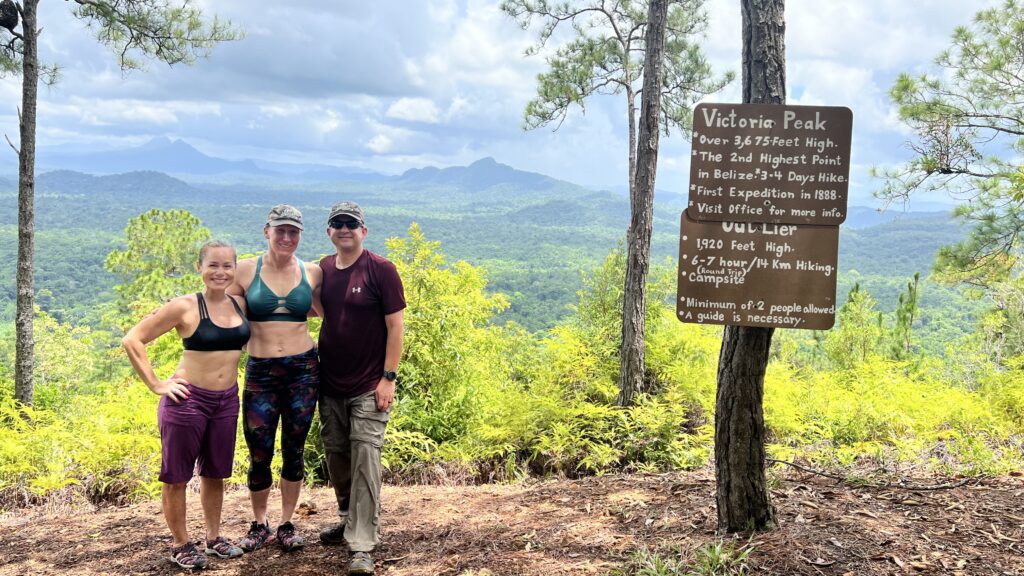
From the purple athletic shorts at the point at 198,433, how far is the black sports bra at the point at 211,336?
0.69ft

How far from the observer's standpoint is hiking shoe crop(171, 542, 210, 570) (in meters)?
3.22

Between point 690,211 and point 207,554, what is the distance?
10.0 ft

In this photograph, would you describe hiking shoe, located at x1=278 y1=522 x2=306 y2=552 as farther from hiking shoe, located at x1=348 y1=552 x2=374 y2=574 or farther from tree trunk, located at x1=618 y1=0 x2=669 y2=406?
tree trunk, located at x1=618 y1=0 x2=669 y2=406

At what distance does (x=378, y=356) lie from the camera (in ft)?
11.3

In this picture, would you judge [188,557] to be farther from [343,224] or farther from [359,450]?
[343,224]

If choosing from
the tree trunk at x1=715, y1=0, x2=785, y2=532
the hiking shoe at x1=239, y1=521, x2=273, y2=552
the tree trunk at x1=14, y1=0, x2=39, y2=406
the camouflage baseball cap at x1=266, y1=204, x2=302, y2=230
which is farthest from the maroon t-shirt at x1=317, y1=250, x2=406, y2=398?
the tree trunk at x1=14, y1=0, x2=39, y2=406

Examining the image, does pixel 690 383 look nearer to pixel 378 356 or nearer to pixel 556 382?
pixel 556 382

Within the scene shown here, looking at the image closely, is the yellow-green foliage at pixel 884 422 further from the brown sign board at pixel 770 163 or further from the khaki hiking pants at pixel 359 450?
the khaki hiking pants at pixel 359 450

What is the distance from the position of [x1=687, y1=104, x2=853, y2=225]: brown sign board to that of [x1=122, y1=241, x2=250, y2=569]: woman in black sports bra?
7.71 ft

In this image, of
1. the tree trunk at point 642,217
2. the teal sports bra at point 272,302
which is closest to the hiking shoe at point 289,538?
the teal sports bra at point 272,302

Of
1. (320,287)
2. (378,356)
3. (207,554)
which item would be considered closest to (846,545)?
(378,356)

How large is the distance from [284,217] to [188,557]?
1.81m

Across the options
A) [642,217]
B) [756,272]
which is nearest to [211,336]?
[756,272]

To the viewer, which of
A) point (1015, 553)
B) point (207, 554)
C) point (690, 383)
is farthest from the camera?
point (690, 383)
